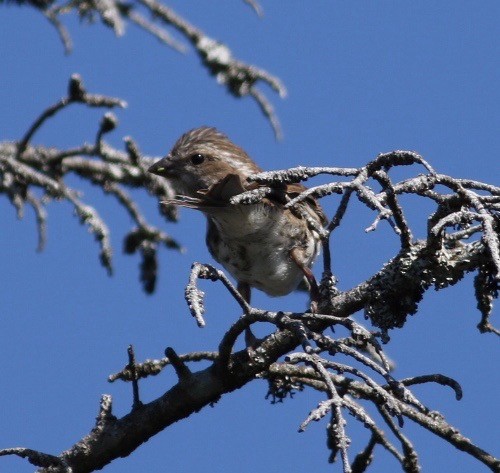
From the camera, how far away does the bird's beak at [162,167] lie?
6.21 metres

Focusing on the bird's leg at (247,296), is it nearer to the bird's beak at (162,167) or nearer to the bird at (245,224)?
the bird at (245,224)

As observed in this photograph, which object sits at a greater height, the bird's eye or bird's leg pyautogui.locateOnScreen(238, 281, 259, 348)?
the bird's eye

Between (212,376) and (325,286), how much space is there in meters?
0.61

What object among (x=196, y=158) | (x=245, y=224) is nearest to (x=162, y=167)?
(x=196, y=158)

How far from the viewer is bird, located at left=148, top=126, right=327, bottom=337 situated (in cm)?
582

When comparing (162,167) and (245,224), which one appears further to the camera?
(162,167)

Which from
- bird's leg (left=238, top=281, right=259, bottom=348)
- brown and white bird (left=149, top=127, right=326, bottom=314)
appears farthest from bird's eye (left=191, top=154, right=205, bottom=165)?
bird's leg (left=238, top=281, right=259, bottom=348)

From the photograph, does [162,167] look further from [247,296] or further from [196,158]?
[247,296]

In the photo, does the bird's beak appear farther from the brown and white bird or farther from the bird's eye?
the bird's eye

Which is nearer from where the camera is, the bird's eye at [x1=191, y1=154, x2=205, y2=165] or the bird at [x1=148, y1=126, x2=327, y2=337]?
the bird at [x1=148, y1=126, x2=327, y2=337]

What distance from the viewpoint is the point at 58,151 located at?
6.23 meters

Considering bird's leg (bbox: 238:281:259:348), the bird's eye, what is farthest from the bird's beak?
bird's leg (bbox: 238:281:259:348)

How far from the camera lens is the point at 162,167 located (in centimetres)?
620

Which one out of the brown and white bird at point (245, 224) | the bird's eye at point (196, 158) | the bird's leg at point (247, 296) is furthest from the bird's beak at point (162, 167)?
the bird's leg at point (247, 296)
